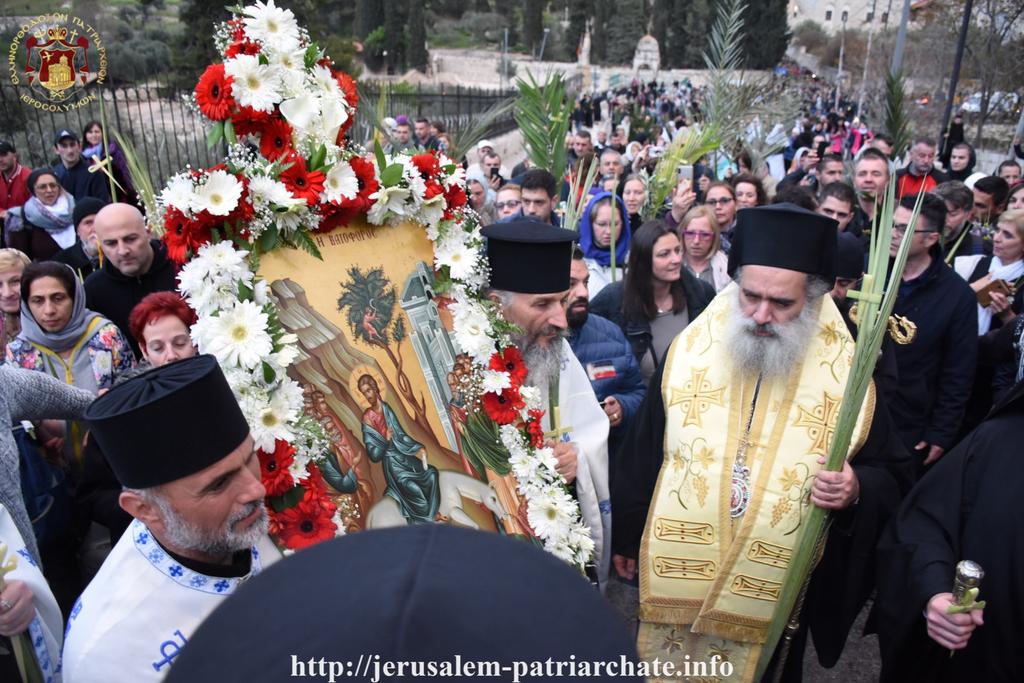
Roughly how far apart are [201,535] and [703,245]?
12.7 feet

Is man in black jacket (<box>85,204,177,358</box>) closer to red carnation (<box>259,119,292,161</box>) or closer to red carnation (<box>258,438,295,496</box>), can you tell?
red carnation (<box>259,119,292,161</box>)

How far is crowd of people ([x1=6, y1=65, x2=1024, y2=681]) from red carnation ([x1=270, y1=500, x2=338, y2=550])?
70 mm

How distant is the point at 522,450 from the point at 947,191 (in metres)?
4.53

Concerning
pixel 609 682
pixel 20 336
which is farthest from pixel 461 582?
pixel 20 336

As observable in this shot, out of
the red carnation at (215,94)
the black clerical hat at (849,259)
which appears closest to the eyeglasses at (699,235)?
the black clerical hat at (849,259)

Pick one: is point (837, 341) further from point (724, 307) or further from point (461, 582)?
point (461, 582)

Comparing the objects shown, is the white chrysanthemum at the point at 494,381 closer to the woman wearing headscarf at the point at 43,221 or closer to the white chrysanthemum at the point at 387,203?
the white chrysanthemum at the point at 387,203

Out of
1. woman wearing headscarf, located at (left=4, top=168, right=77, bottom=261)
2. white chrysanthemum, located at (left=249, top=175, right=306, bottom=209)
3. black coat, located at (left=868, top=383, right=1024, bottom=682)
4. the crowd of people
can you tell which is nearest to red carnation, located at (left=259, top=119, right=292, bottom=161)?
white chrysanthemum, located at (left=249, top=175, right=306, bottom=209)

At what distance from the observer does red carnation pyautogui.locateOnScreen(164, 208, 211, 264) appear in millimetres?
2080

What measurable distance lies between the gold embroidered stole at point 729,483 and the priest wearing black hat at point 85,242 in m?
4.08

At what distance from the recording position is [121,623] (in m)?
1.82

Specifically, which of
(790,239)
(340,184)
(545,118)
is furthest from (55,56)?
(790,239)

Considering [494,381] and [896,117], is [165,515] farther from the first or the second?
[896,117]

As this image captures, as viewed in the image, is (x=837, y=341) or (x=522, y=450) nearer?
(x=522, y=450)
